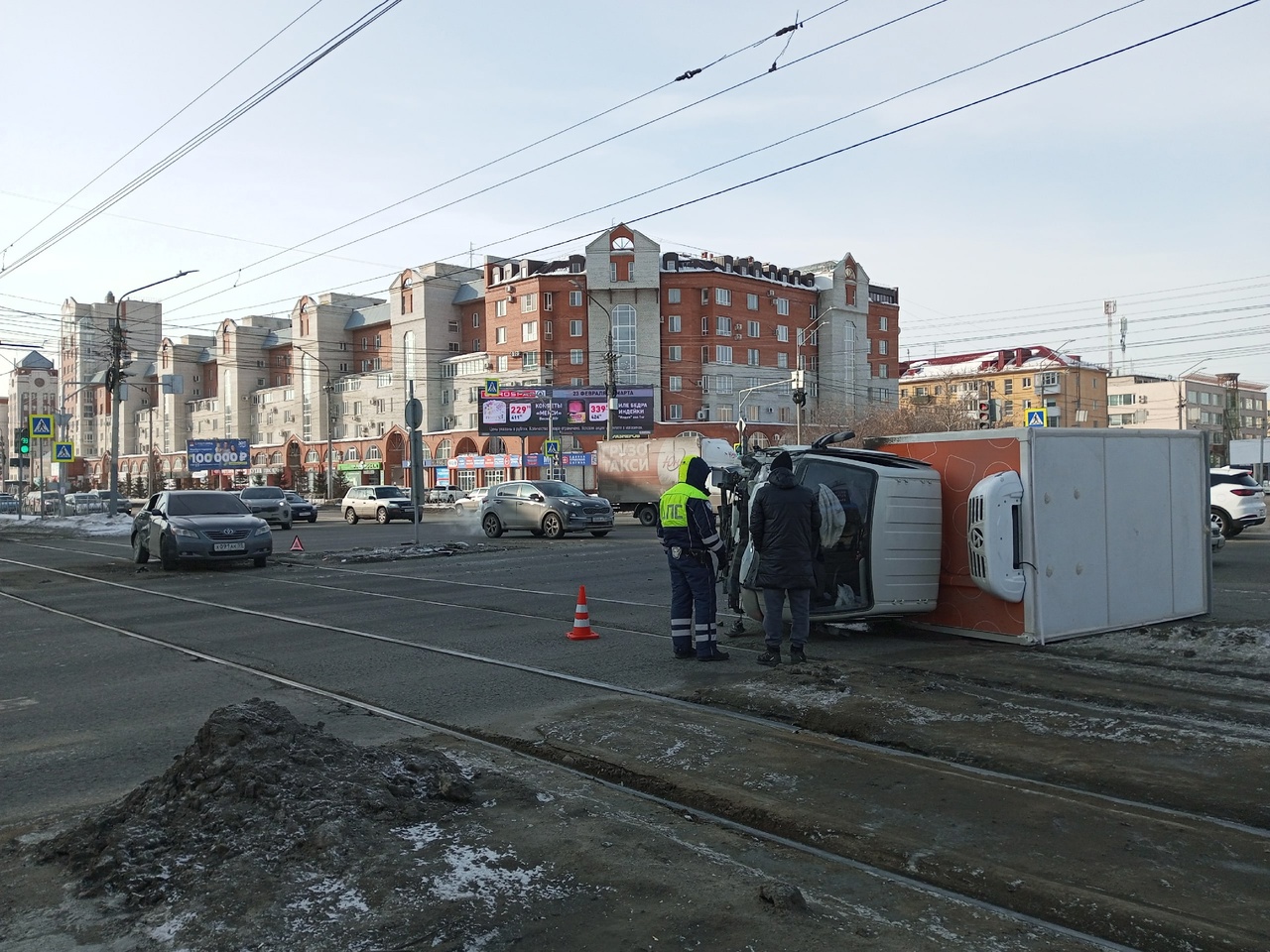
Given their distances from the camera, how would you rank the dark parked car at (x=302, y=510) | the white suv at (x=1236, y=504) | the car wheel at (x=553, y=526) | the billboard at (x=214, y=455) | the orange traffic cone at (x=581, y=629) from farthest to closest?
the billboard at (x=214, y=455), the dark parked car at (x=302, y=510), the car wheel at (x=553, y=526), the white suv at (x=1236, y=504), the orange traffic cone at (x=581, y=629)

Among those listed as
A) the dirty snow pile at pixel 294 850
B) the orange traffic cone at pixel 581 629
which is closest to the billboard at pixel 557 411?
the orange traffic cone at pixel 581 629

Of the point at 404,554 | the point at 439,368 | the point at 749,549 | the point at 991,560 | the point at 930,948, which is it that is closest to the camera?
the point at 930,948

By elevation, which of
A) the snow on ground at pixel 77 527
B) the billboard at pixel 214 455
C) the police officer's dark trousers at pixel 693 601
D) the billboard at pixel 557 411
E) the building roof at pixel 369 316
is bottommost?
the snow on ground at pixel 77 527

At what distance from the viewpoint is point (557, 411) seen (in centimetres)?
6494

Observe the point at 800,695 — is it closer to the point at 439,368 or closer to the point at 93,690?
the point at 93,690

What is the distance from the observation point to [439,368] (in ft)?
286

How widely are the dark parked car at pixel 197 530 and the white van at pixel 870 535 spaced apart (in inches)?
511

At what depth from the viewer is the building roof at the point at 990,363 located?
338ft

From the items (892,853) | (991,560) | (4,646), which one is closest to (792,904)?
(892,853)

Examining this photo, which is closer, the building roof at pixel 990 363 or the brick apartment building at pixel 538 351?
the brick apartment building at pixel 538 351

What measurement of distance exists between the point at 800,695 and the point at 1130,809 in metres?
2.68

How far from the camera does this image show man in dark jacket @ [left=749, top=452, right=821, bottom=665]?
8.72 meters

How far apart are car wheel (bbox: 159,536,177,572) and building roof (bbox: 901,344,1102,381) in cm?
9370

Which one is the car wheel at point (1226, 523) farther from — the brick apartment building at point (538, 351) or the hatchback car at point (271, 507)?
the brick apartment building at point (538, 351)
